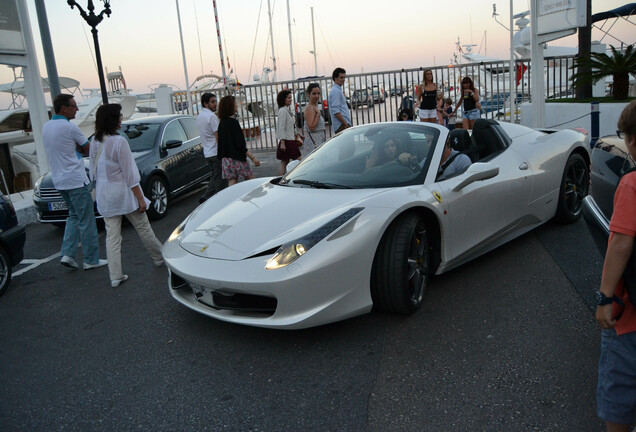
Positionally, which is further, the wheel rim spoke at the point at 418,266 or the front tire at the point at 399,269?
the wheel rim spoke at the point at 418,266

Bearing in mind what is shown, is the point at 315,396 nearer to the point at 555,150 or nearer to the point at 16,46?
the point at 555,150

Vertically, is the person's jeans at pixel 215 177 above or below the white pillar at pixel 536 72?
below

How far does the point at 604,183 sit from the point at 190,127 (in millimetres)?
7564

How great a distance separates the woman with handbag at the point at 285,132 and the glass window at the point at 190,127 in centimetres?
178

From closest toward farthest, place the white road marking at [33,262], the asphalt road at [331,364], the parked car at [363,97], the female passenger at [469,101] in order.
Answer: the asphalt road at [331,364]
the white road marking at [33,262]
the female passenger at [469,101]
the parked car at [363,97]

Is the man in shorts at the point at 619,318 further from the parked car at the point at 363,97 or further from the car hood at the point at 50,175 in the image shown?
the parked car at the point at 363,97

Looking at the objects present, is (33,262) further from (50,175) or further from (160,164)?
(160,164)

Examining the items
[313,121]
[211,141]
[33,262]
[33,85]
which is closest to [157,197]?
[211,141]

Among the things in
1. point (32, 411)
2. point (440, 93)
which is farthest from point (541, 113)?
point (32, 411)

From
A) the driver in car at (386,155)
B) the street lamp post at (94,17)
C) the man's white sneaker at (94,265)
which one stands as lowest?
the man's white sneaker at (94,265)

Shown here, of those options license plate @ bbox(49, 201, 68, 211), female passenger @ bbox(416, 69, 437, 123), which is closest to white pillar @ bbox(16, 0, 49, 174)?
license plate @ bbox(49, 201, 68, 211)

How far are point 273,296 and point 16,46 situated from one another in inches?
341

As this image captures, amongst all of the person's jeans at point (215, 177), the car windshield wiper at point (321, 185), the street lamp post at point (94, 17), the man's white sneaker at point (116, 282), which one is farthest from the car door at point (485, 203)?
the street lamp post at point (94, 17)

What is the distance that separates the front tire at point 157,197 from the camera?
25.8 ft
